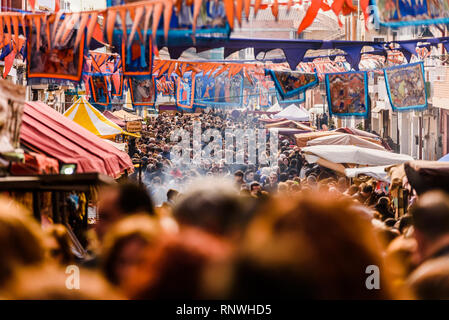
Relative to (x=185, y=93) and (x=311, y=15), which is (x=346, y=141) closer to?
(x=311, y=15)

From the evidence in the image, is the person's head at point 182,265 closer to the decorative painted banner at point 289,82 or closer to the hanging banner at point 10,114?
the hanging banner at point 10,114

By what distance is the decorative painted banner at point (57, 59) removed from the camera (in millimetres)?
10469

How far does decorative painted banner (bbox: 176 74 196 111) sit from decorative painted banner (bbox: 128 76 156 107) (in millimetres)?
5917

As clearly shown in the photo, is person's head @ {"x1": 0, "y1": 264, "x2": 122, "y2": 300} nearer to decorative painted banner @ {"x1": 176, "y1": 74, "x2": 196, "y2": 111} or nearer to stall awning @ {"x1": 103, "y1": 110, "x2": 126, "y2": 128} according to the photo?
decorative painted banner @ {"x1": 176, "y1": 74, "x2": 196, "y2": 111}

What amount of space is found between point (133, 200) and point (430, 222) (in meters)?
1.77

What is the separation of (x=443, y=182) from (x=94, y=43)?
7051mm

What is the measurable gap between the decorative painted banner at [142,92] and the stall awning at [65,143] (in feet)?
34.7

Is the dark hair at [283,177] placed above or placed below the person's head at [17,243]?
below

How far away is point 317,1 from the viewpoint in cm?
838

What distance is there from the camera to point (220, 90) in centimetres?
2578

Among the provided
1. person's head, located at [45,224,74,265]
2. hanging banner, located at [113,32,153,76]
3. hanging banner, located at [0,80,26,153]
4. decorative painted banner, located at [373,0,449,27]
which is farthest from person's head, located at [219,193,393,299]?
hanging banner, located at [113,32,153,76]

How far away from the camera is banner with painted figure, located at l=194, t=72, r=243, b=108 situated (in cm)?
2520

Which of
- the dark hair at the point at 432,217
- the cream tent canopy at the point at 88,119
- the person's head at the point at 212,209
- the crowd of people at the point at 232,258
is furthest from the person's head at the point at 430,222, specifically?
the cream tent canopy at the point at 88,119
